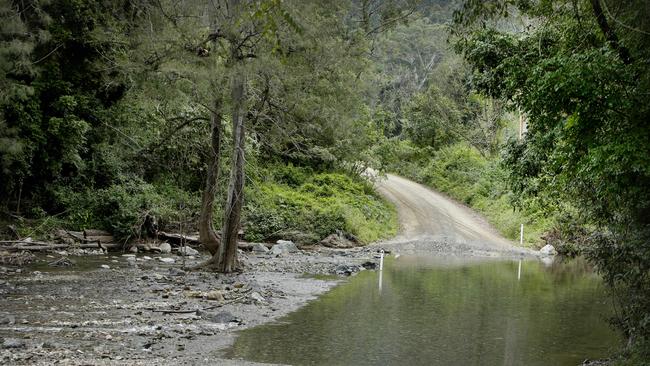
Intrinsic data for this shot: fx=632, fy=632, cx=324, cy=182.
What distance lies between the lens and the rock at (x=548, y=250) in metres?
27.4

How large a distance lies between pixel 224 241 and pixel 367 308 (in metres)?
5.01

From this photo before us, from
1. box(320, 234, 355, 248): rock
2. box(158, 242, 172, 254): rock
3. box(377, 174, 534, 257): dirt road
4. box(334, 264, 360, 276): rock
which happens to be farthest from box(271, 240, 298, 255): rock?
box(377, 174, 534, 257): dirt road

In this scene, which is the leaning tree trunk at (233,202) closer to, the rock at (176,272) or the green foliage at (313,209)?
the rock at (176,272)

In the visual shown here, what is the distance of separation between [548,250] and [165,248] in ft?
53.5

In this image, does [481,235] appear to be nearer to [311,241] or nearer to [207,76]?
[311,241]

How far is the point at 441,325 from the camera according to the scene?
41.5 feet

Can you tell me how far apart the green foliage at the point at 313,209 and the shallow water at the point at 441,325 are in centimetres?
736

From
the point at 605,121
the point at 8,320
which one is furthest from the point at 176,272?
the point at 605,121

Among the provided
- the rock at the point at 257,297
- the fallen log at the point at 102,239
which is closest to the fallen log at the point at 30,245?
the fallen log at the point at 102,239

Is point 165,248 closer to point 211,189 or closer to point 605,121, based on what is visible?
point 211,189

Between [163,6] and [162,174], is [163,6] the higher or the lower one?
the higher one

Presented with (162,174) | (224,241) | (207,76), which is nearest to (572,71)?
Result: (207,76)

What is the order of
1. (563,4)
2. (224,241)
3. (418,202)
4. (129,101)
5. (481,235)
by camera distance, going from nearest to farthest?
(563,4), (224,241), (129,101), (481,235), (418,202)

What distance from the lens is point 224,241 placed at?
17.2 m
